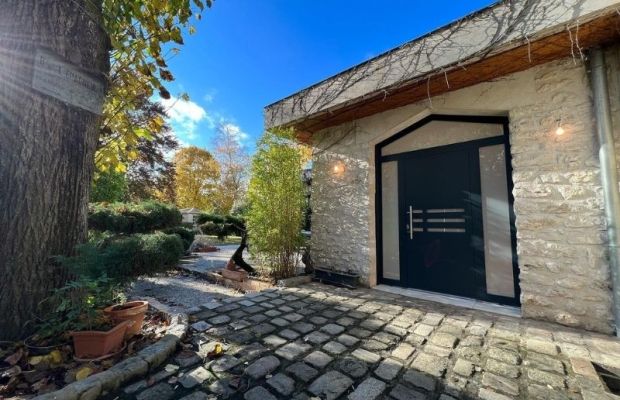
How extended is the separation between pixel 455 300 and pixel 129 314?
356cm

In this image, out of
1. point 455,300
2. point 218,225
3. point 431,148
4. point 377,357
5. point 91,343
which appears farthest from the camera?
point 218,225

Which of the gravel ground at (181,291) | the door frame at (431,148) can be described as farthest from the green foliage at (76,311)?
the door frame at (431,148)

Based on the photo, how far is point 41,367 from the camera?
169 cm

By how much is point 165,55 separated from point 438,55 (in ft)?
9.66

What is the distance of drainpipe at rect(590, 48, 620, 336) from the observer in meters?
2.35

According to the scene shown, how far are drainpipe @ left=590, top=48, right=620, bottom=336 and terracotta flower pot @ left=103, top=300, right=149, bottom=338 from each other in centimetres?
411

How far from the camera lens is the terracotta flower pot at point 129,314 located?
2086mm

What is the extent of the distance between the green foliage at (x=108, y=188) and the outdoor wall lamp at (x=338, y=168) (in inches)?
368

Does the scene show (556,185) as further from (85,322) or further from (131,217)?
(131,217)

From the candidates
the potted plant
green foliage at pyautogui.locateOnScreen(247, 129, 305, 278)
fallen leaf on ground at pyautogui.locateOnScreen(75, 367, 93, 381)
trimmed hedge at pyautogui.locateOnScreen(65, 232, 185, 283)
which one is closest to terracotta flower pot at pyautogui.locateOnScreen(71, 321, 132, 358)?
the potted plant

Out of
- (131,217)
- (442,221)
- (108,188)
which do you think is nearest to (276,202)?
(442,221)

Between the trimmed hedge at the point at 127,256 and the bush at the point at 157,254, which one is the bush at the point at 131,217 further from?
the bush at the point at 157,254

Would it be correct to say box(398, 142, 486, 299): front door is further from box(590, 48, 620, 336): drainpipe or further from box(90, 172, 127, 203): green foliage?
box(90, 172, 127, 203): green foliage

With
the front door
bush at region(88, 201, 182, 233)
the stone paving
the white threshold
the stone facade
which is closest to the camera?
the stone paving
